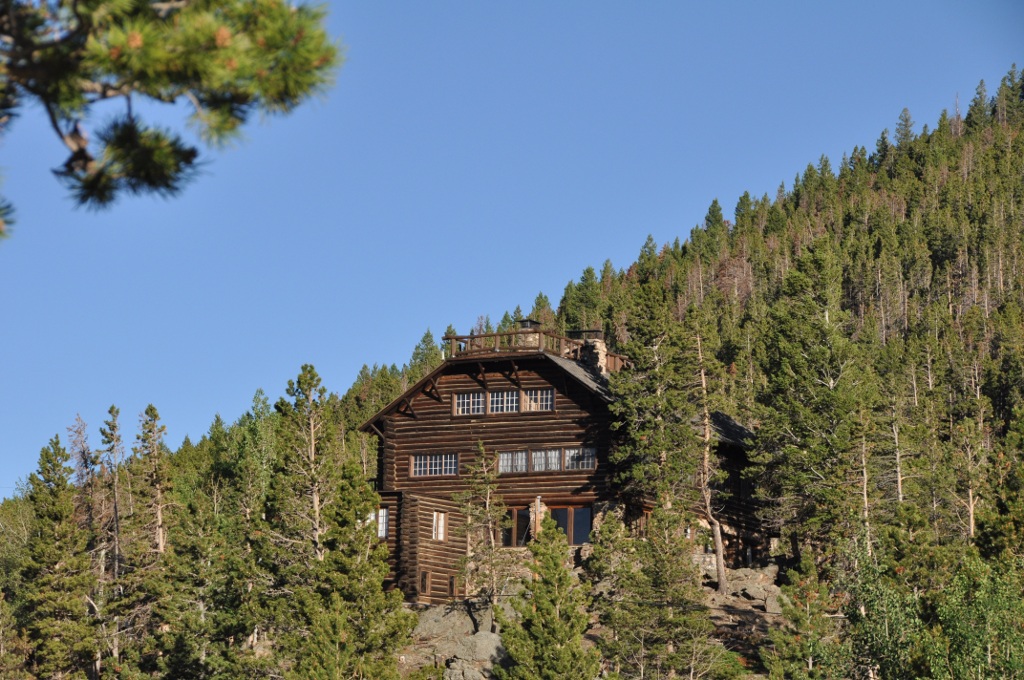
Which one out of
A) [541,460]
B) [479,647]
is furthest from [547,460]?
[479,647]

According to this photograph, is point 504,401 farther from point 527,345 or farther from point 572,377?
point 572,377

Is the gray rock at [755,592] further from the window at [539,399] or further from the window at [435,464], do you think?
the window at [435,464]

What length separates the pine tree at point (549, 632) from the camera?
35.4 metres

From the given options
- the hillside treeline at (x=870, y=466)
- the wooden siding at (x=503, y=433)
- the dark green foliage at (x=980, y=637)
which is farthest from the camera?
the wooden siding at (x=503, y=433)

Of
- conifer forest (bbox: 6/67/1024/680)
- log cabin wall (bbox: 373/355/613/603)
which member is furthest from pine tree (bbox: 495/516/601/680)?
log cabin wall (bbox: 373/355/613/603)

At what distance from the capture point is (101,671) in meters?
52.2

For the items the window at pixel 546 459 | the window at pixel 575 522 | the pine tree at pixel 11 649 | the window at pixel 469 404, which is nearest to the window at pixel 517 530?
the window at pixel 575 522

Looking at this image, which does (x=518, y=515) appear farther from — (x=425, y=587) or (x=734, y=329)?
(x=734, y=329)

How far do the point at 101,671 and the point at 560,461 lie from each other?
20.2 m

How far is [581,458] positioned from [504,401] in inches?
168

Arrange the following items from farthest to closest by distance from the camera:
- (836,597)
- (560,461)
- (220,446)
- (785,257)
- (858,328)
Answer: (785,257), (858,328), (220,446), (560,461), (836,597)

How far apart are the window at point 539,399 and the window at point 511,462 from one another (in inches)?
77.5

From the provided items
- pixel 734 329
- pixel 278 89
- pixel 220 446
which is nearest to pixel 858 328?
pixel 734 329

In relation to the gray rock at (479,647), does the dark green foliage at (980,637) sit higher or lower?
higher
